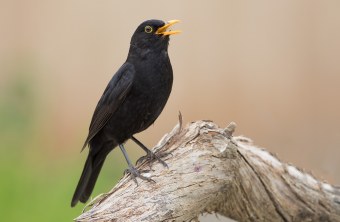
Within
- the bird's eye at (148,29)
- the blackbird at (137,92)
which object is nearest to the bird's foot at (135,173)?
the blackbird at (137,92)

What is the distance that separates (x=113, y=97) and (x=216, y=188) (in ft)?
3.20

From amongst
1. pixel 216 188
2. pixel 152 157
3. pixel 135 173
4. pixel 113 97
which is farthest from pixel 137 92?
pixel 216 188

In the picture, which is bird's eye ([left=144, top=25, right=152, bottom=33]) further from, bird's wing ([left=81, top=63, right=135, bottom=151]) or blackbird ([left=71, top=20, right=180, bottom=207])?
bird's wing ([left=81, top=63, right=135, bottom=151])

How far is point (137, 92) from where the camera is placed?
14.1 ft

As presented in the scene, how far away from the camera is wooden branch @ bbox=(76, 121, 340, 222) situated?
3654mm

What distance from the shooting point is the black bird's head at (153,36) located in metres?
4.48

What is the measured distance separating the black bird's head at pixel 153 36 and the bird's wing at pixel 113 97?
20 cm

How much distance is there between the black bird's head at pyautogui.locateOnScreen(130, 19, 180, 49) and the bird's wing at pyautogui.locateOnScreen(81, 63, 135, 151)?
7.9 inches

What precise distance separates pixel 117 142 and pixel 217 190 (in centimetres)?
90

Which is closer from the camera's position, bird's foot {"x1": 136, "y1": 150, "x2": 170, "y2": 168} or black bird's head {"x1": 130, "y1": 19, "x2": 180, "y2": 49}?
bird's foot {"x1": 136, "y1": 150, "x2": 170, "y2": 168}

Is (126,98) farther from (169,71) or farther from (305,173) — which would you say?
(305,173)

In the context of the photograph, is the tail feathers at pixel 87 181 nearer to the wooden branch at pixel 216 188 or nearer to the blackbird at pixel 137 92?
the blackbird at pixel 137 92

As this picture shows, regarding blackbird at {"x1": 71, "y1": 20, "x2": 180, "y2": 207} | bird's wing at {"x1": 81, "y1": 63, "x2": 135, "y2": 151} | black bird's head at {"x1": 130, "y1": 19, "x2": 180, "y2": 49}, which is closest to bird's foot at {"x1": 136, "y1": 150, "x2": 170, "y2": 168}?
blackbird at {"x1": 71, "y1": 20, "x2": 180, "y2": 207}

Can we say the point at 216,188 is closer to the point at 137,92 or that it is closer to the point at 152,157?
the point at 152,157
